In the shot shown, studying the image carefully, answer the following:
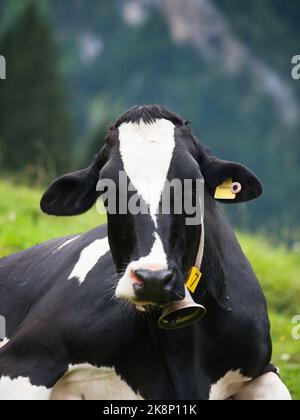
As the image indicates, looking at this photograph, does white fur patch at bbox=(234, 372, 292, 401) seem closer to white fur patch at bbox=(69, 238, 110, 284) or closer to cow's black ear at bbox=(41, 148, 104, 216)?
white fur patch at bbox=(69, 238, 110, 284)

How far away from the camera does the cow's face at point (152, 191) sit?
5512mm

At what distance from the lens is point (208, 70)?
19712 centimetres

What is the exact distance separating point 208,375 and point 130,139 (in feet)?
5.20

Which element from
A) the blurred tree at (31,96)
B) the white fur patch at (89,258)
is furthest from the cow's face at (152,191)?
the blurred tree at (31,96)

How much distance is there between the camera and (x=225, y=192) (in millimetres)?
6355

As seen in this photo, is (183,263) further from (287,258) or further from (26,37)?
(26,37)

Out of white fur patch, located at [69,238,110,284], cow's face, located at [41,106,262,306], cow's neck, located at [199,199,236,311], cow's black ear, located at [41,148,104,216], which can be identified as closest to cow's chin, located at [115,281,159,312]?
cow's face, located at [41,106,262,306]

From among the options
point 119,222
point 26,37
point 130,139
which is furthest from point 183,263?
point 26,37

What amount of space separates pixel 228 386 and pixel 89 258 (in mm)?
1322

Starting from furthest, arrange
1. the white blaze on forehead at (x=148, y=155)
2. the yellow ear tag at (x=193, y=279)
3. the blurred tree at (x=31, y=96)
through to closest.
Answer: the blurred tree at (x=31, y=96) → the yellow ear tag at (x=193, y=279) → the white blaze on forehead at (x=148, y=155)

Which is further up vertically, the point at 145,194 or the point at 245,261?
the point at 145,194

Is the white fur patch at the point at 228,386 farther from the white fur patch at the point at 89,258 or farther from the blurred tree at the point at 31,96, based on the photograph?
the blurred tree at the point at 31,96

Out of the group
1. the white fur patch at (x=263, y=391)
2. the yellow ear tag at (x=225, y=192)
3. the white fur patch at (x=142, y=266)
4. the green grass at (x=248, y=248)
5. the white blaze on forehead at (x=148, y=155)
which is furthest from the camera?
the green grass at (x=248, y=248)

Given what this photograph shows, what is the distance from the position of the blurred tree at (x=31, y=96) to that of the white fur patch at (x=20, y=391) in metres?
43.3
